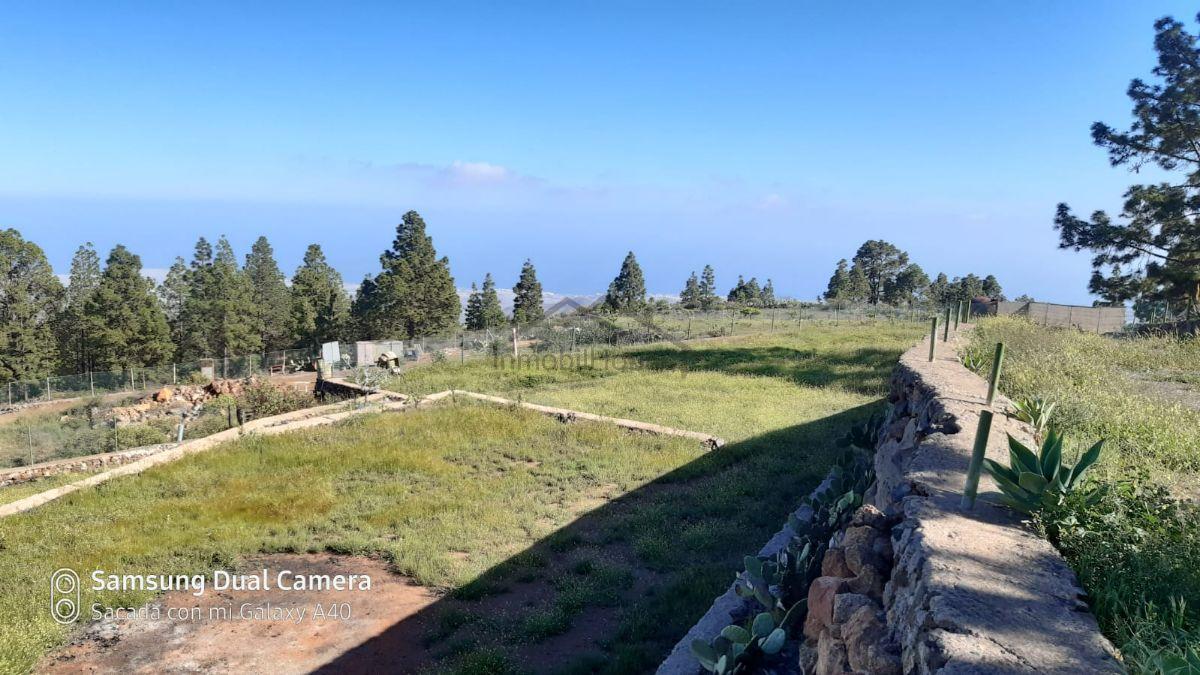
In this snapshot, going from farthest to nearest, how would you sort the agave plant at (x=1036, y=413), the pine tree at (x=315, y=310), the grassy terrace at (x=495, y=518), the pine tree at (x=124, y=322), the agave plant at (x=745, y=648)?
1. the pine tree at (x=315, y=310)
2. the pine tree at (x=124, y=322)
3. the grassy terrace at (x=495, y=518)
4. the agave plant at (x=1036, y=413)
5. the agave plant at (x=745, y=648)

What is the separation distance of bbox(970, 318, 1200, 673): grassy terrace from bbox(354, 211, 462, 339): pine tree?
31.9 metres

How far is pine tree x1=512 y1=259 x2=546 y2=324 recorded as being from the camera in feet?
140

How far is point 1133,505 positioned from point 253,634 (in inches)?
216

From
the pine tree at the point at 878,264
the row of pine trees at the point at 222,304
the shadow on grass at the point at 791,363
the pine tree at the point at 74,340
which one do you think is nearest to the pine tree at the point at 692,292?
the row of pine trees at the point at 222,304

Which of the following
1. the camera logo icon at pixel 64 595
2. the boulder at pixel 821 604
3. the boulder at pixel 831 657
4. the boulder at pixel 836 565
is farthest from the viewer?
the camera logo icon at pixel 64 595

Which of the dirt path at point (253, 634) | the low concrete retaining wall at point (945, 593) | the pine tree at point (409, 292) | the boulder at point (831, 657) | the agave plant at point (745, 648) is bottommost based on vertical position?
the dirt path at point (253, 634)

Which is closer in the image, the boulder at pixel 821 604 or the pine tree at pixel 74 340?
the boulder at pixel 821 604

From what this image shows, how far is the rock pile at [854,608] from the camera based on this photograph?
2109 millimetres

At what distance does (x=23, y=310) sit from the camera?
1112 inches

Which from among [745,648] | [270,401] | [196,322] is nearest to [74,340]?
[196,322]

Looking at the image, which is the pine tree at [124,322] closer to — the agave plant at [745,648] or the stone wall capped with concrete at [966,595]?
the agave plant at [745,648]

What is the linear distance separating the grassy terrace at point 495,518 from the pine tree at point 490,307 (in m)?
31.6

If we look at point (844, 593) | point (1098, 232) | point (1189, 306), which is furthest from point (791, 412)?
point (1098, 232)

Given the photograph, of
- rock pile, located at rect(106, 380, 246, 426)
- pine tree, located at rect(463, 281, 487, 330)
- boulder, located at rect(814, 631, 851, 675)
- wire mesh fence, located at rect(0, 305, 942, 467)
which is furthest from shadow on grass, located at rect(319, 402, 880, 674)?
pine tree, located at rect(463, 281, 487, 330)
